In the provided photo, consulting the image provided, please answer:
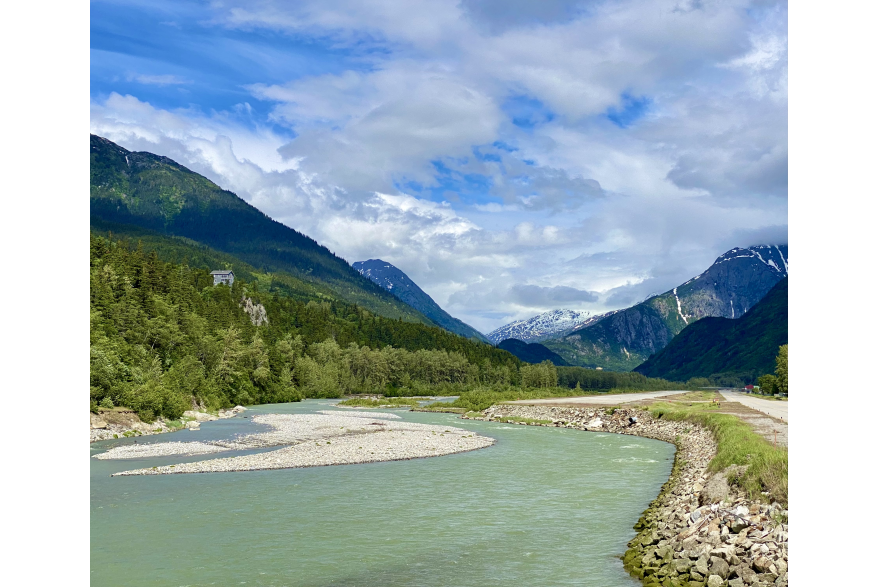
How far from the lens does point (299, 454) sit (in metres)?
43.1

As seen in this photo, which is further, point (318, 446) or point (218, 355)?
point (218, 355)

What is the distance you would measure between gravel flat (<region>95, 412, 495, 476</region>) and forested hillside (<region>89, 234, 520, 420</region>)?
14.8m

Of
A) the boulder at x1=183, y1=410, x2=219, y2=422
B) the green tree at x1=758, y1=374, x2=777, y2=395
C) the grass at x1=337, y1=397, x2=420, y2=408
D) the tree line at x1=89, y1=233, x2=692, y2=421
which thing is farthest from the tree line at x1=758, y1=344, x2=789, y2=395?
the boulder at x1=183, y1=410, x2=219, y2=422

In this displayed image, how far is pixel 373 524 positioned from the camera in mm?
24391

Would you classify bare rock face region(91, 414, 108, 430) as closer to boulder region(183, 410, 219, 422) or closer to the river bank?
the river bank

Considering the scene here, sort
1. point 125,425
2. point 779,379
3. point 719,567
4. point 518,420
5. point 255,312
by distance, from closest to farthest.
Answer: point 719,567, point 125,425, point 518,420, point 779,379, point 255,312

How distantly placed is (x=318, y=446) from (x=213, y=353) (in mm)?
57742

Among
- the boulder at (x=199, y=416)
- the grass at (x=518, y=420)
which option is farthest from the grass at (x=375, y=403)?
the boulder at (x=199, y=416)

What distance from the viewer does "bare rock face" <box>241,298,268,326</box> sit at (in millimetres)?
170500

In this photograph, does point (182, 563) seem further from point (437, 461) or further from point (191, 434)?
point (191, 434)

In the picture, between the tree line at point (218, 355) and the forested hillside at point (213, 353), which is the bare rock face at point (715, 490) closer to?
the tree line at point (218, 355)

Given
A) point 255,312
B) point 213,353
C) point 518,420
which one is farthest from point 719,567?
point 255,312

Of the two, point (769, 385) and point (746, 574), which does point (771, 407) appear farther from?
point (769, 385)
